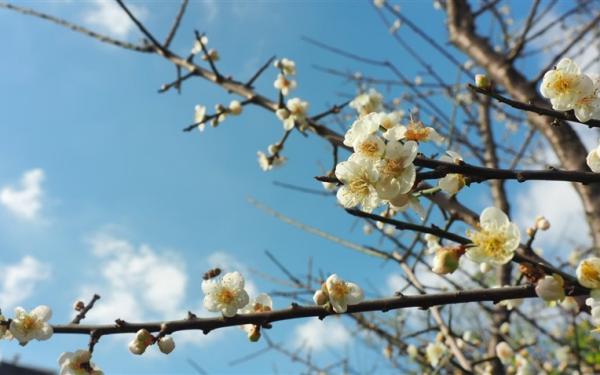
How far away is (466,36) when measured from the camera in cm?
381

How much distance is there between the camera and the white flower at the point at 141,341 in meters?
1.25

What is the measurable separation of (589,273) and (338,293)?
58 cm

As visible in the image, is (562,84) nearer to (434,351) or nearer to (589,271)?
(589,271)

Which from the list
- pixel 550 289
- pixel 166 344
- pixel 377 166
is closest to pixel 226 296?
pixel 166 344

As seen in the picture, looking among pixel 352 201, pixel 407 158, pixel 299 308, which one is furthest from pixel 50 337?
pixel 407 158

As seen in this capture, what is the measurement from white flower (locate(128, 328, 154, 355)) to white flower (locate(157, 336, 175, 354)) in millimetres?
36

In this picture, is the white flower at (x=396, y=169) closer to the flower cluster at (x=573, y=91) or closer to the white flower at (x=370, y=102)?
the flower cluster at (x=573, y=91)

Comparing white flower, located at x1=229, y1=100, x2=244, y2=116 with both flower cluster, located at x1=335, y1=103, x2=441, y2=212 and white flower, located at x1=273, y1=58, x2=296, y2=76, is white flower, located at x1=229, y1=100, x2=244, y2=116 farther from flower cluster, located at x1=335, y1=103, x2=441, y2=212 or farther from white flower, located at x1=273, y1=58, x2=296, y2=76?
flower cluster, located at x1=335, y1=103, x2=441, y2=212

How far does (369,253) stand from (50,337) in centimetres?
169

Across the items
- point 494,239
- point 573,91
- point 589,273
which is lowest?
point 589,273

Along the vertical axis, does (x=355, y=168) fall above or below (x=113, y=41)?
below

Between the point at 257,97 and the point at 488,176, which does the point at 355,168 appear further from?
the point at 257,97

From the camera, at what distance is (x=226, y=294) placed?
1343mm

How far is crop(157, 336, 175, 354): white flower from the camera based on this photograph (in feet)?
4.25
